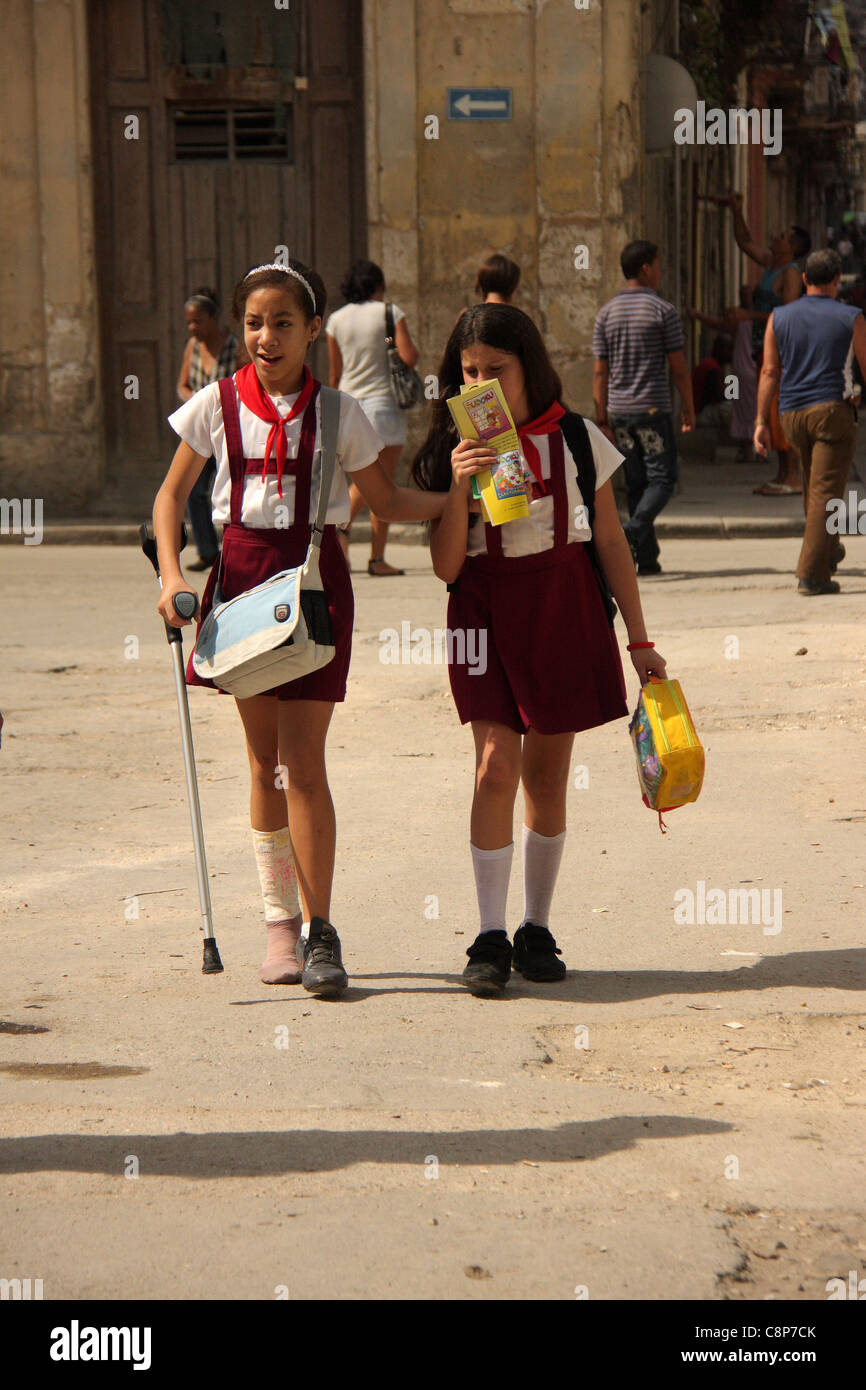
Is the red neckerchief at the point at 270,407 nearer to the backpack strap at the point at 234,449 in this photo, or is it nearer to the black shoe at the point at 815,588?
the backpack strap at the point at 234,449

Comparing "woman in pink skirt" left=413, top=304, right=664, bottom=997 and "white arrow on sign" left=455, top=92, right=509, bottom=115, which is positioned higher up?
"white arrow on sign" left=455, top=92, right=509, bottom=115

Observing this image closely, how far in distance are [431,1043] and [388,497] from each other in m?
1.31

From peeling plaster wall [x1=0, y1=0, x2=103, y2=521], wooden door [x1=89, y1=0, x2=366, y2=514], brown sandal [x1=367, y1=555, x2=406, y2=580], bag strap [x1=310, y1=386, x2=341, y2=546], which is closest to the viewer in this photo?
bag strap [x1=310, y1=386, x2=341, y2=546]

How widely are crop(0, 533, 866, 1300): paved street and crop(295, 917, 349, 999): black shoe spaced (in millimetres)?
78

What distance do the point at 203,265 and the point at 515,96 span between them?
9.22ft

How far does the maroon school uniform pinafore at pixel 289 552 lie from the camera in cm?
455

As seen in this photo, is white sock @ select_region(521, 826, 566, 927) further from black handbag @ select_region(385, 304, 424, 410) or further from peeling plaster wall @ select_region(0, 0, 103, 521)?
peeling plaster wall @ select_region(0, 0, 103, 521)

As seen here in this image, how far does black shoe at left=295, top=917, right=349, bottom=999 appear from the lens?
4.55m

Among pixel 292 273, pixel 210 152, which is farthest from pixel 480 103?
pixel 292 273

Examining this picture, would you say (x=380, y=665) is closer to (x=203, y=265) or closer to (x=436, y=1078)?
(x=436, y=1078)

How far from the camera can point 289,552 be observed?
4562 millimetres

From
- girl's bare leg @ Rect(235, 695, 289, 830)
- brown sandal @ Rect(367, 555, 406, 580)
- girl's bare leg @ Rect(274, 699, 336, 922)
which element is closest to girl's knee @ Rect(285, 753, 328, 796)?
girl's bare leg @ Rect(274, 699, 336, 922)

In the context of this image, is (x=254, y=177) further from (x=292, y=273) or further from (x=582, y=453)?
(x=582, y=453)

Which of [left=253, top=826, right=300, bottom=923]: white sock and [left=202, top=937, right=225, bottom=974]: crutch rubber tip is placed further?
[left=253, top=826, right=300, bottom=923]: white sock
